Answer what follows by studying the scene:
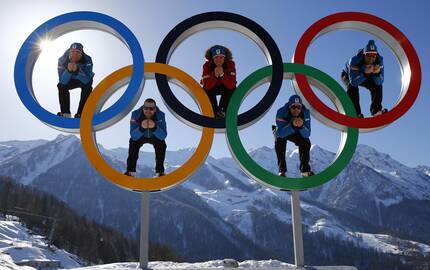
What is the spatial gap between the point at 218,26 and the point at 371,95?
4921mm

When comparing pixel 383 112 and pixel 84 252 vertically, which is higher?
pixel 383 112

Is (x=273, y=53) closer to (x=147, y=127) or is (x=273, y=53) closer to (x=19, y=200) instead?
(x=147, y=127)

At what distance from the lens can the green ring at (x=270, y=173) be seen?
36.2 feet

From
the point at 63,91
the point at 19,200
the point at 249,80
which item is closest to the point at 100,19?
the point at 63,91

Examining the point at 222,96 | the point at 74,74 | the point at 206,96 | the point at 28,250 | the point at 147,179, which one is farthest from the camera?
the point at 28,250

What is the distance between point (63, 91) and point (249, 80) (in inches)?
210

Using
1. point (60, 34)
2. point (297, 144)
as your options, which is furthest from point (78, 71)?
point (297, 144)

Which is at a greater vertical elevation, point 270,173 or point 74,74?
point 74,74

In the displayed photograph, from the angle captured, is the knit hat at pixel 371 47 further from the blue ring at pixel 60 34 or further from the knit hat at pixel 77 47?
the knit hat at pixel 77 47

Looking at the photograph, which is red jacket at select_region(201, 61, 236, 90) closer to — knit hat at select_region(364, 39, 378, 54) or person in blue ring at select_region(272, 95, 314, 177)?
person in blue ring at select_region(272, 95, 314, 177)

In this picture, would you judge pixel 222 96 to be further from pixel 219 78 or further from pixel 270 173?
pixel 270 173

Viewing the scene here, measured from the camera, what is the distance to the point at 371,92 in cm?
1284

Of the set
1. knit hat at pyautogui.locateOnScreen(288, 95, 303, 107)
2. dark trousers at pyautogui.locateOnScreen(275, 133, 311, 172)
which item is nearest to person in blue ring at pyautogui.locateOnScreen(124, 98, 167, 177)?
dark trousers at pyautogui.locateOnScreen(275, 133, 311, 172)

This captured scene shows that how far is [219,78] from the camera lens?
1255cm
